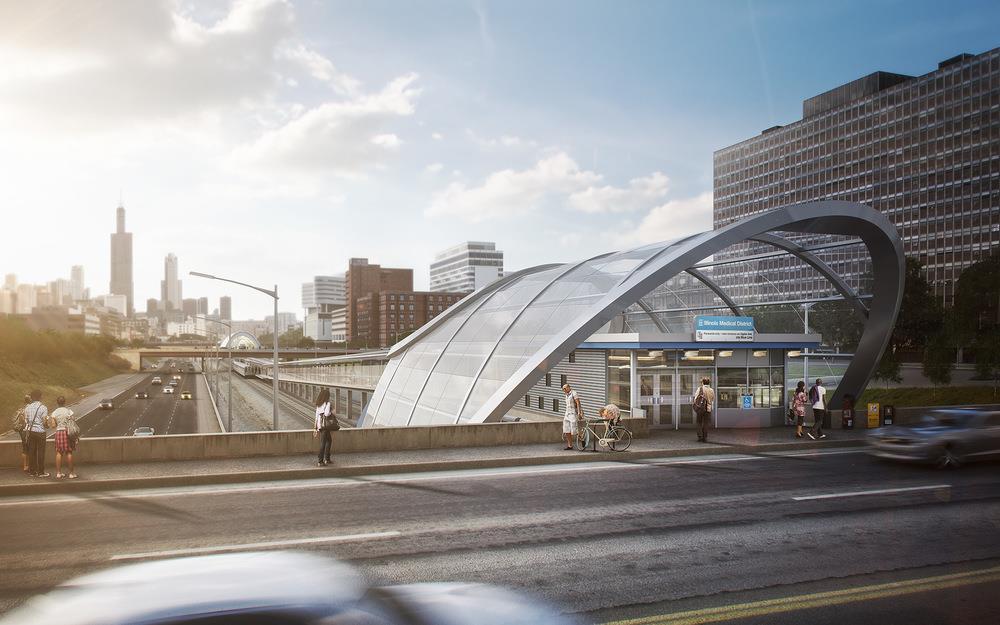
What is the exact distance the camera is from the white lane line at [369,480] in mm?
12977

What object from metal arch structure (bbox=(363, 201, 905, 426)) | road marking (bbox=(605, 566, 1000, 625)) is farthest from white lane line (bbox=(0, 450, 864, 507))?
road marking (bbox=(605, 566, 1000, 625))

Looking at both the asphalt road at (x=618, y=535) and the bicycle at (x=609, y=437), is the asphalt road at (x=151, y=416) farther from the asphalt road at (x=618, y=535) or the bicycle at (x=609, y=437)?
the asphalt road at (x=618, y=535)

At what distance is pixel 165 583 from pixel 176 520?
7.56 metres

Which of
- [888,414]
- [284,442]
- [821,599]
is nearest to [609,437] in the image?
[284,442]

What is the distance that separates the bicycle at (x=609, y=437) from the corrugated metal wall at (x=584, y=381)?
416cm

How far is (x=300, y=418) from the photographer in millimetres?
71500

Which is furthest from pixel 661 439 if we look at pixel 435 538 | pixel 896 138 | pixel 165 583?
pixel 896 138

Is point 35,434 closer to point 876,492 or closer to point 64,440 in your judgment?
point 64,440

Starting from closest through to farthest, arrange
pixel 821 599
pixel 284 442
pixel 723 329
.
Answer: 1. pixel 821 599
2. pixel 284 442
3. pixel 723 329

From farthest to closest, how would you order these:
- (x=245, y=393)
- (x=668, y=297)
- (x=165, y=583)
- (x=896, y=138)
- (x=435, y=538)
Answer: (x=896, y=138), (x=245, y=393), (x=668, y=297), (x=435, y=538), (x=165, y=583)

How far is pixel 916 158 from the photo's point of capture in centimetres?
12038

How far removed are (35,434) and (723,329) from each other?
19155mm

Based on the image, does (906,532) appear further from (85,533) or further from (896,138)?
(896,138)

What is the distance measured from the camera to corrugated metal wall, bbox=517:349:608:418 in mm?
23375
